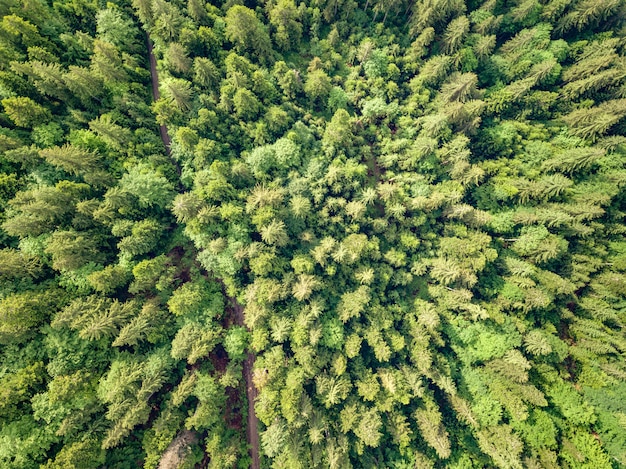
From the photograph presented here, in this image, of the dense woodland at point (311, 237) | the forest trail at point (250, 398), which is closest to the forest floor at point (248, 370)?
the forest trail at point (250, 398)

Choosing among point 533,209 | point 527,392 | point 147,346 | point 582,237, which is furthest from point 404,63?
point 147,346

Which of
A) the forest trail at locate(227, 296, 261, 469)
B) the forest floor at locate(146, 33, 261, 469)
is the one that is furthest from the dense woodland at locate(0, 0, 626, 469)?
the forest floor at locate(146, 33, 261, 469)

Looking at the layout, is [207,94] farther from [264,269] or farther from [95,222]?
[264,269]

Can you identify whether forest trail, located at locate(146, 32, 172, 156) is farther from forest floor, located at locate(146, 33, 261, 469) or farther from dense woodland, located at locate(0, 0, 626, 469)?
dense woodland, located at locate(0, 0, 626, 469)

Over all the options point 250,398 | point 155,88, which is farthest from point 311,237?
point 155,88

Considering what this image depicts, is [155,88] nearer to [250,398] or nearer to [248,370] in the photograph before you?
[248,370]
